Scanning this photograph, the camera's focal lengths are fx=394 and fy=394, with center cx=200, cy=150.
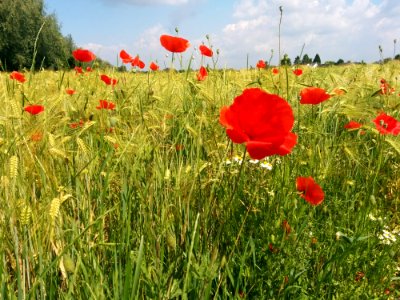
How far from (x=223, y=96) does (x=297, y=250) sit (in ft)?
3.56

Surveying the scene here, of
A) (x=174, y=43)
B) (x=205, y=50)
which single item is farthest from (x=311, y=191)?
(x=205, y=50)

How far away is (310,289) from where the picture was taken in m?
1.17

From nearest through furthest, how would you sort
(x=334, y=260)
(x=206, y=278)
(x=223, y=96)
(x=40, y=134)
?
(x=206, y=278) < (x=334, y=260) < (x=40, y=134) < (x=223, y=96)

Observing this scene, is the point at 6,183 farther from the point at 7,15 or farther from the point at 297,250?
the point at 7,15

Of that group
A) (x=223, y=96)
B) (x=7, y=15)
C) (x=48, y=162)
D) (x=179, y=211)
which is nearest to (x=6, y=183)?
(x=48, y=162)

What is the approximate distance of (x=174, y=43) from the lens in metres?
1.92

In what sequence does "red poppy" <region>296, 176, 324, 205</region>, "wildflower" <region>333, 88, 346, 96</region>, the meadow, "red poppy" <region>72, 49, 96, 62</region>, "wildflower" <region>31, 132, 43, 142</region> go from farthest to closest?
"red poppy" <region>72, 49, 96, 62</region>
"wildflower" <region>333, 88, 346, 96</region>
"wildflower" <region>31, 132, 43, 142</region>
"red poppy" <region>296, 176, 324, 205</region>
the meadow

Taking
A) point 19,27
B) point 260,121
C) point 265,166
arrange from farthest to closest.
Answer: point 19,27 → point 265,166 → point 260,121

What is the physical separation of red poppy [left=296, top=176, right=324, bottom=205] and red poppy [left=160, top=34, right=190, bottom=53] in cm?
102

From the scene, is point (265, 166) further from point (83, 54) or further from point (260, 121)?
point (83, 54)

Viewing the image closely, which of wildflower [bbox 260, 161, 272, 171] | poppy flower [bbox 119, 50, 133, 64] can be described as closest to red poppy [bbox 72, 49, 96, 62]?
poppy flower [bbox 119, 50, 133, 64]

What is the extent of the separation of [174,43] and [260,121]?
1.21 metres

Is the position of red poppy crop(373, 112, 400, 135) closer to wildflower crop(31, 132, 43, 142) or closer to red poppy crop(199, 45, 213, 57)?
red poppy crop(199, 45, 213, 57)

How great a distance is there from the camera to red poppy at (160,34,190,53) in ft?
6.20
